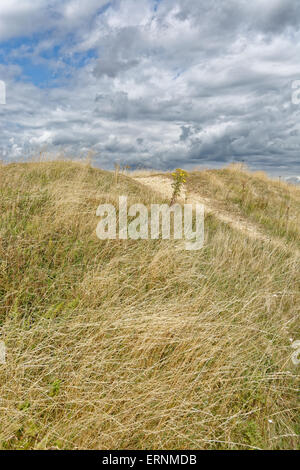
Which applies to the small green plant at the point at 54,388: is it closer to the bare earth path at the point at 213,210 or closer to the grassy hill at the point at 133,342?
the grassy hill at the point at 133,342

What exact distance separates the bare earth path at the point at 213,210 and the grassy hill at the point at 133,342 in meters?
3.03

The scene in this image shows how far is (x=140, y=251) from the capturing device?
15.9ft

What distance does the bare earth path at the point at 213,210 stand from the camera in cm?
844

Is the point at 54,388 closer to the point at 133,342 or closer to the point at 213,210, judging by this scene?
the point at 133,342

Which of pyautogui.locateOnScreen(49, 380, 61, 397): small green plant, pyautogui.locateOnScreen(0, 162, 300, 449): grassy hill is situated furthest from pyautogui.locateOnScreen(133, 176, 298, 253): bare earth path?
pyautogui.locateOnScreen(49, 380, 61, 397): small green plant

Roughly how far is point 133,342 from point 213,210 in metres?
7.88

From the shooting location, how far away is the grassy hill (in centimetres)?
234

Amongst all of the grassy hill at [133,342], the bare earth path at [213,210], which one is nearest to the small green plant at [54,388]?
the grassy hill at [133,342]

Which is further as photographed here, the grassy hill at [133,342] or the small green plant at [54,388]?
the small green plant at [54,388]

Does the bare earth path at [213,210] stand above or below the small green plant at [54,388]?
above

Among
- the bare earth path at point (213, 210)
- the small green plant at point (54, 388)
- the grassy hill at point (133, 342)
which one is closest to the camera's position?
the grassy hill at point (133, 342)

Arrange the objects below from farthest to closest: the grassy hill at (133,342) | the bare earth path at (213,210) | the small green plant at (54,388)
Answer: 1. the bare earth path at (213,210)
2. the small green plant at (54,388)
3. the grassy hill at (133,342)

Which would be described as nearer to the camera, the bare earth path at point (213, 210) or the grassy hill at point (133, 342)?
the grassy hill at point (133, 342)

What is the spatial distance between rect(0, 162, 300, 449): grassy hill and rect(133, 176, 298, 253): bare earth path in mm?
3026
